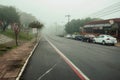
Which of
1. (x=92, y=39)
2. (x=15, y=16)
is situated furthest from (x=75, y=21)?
(x=92, y=39)

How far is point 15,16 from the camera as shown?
6222 centimetres

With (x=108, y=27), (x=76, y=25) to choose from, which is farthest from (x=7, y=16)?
(x=76, y=25)

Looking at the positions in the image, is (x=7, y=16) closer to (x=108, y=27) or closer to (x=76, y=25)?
(x=108, y=27)

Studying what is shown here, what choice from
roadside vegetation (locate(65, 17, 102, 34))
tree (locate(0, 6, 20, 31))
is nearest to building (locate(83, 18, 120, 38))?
tree (locate(0, 6, 20, 31))

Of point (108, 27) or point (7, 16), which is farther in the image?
point (7, 16)

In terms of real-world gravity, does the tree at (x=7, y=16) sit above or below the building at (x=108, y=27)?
above

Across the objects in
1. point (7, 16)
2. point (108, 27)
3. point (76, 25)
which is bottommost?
point (108, 27)

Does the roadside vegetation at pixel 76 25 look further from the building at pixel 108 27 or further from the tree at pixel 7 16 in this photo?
the tree at pixel 7 16

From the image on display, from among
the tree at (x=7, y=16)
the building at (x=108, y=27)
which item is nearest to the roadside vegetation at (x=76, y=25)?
the building at (x=108, y=27)

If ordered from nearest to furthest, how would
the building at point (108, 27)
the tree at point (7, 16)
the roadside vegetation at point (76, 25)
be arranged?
the building at point (108, 27), the tree at point (7, 16), the roadside vegetation at point (76, 25)

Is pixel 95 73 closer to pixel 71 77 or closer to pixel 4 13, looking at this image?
pixel 71 77

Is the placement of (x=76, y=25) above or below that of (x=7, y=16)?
below

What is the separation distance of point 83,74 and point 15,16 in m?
57.2

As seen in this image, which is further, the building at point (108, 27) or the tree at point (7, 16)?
the tree at point (7, 16)
